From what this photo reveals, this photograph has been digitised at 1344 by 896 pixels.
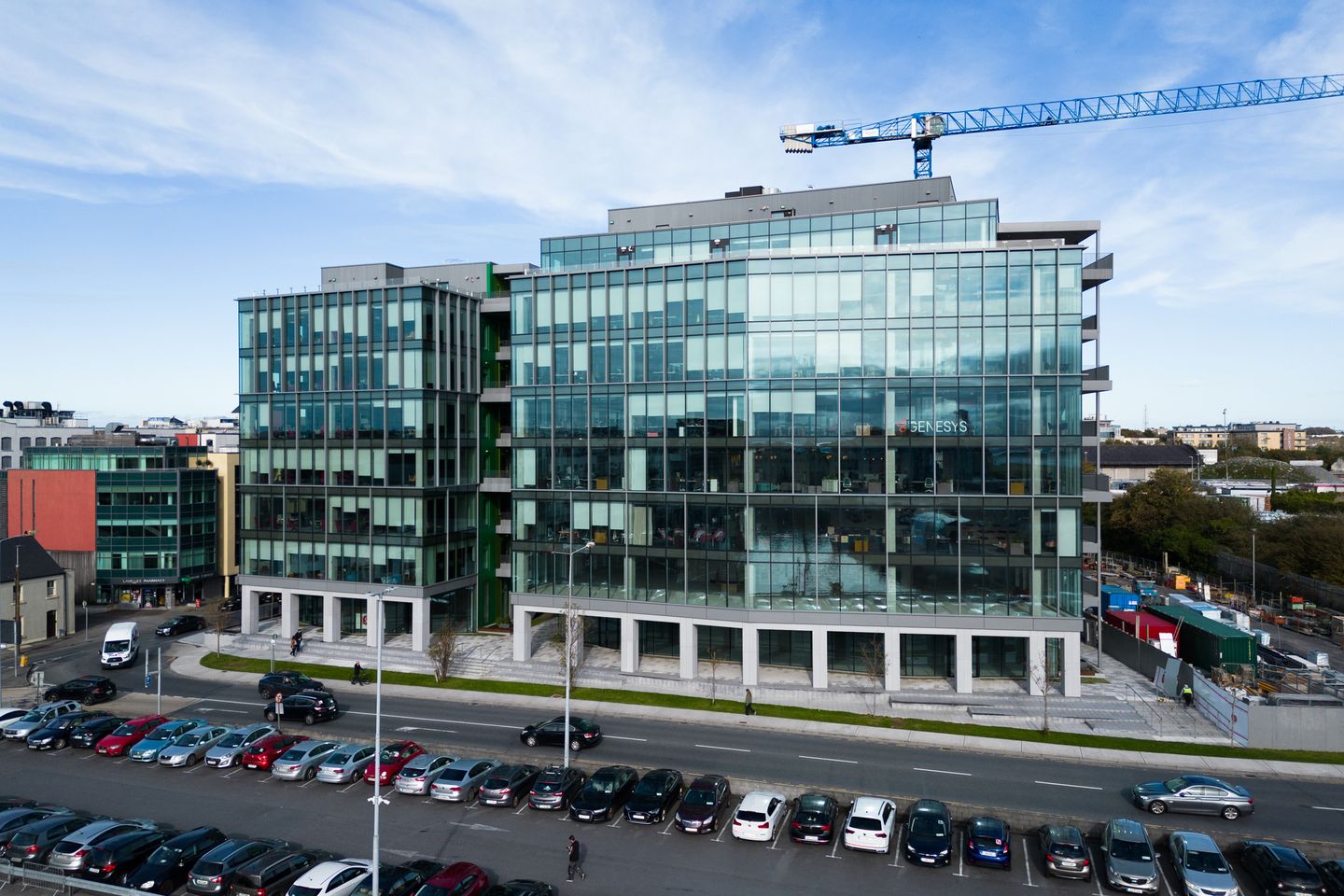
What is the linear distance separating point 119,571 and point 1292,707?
300 ft

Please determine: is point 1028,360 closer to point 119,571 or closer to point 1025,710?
point 1025,710

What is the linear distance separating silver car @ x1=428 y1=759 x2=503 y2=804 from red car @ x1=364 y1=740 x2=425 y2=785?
8.26 ft

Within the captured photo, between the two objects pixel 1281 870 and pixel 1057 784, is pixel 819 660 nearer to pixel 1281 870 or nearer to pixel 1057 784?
pixel 1057 784

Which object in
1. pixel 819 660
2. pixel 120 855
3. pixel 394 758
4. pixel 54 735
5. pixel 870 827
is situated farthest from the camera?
pixel 819 660

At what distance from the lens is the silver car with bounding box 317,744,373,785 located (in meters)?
36.3

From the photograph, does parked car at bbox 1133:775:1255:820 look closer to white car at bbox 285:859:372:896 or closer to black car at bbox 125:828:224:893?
white car at bbox 285:859:372:896

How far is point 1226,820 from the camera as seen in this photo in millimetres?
32594

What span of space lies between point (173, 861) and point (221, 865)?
2.06 m

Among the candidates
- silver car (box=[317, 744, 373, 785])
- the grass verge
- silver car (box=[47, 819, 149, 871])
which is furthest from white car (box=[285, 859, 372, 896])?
the grass verge

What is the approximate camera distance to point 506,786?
34.1 m

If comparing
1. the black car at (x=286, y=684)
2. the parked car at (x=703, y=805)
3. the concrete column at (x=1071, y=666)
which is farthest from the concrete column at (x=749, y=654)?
the black car at (x=286, y=684)

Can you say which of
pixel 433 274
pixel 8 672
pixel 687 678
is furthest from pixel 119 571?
pixel 687 678

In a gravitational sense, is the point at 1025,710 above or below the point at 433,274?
below

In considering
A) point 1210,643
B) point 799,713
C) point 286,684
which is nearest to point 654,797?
point 799,713
